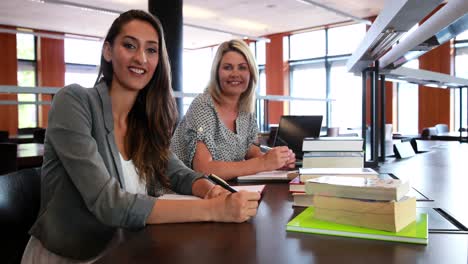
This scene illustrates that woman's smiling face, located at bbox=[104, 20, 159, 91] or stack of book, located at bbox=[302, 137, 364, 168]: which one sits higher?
woman's smiling face, located at bbox=[104, 20, 159, 91]

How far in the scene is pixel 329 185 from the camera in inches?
31.1

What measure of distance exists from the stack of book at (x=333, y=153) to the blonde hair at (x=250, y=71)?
0.70 meters

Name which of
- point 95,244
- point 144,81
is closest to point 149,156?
point 144,81

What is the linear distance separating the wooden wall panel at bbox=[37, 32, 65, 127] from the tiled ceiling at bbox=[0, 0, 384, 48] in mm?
433

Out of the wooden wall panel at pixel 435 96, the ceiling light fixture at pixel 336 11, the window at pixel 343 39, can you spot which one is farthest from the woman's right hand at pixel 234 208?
the window at pixel 343 39

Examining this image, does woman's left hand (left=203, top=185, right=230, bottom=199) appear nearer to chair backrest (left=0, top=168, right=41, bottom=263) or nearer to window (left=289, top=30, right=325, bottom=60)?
chair backrest (left=0, top=168, right=41, bottom=263)

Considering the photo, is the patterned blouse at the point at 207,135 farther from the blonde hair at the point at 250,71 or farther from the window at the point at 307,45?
the window at the point at 307,45

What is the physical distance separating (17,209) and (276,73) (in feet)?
31.5

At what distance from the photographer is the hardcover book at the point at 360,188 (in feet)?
2.38

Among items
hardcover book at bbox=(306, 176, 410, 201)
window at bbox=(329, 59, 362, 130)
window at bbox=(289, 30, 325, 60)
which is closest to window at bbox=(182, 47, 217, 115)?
window at bbox=(289, 30, 325, 60)

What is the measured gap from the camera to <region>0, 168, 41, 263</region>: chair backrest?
1072 mm

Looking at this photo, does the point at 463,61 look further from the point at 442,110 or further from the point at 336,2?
the point at 336,2

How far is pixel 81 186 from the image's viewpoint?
1.01 m

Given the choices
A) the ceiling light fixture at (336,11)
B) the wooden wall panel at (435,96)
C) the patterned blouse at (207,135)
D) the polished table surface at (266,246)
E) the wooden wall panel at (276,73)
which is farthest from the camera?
the wooden wall panel at (276,73)
